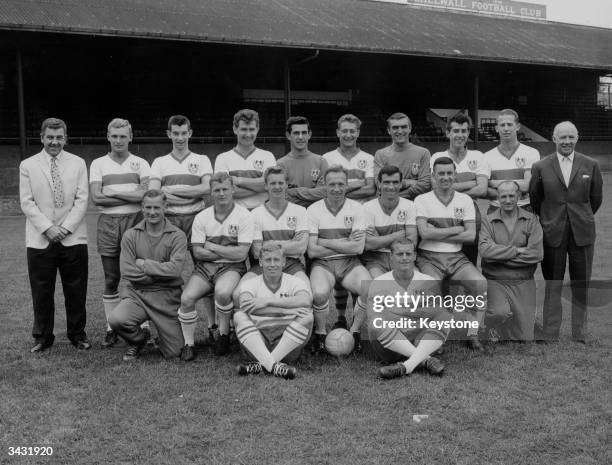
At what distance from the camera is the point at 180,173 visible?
5.63 m

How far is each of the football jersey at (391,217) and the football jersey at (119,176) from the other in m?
1.94

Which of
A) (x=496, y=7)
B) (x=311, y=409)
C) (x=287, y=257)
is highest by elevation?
(x=496, y=7)

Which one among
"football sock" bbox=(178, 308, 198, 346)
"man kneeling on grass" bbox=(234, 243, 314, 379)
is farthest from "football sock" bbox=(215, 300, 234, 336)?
"man kneeling on grass" bbox=(234, 243, 314, 379)

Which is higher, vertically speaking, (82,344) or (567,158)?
(567,158)

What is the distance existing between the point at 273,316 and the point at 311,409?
100cm

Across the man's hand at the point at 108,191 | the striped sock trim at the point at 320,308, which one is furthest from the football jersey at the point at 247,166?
the striped sock trim at the point at 320,308

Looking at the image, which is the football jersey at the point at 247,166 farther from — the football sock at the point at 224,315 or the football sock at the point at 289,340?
the football sock at the point at 289,340

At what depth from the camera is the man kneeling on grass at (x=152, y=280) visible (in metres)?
5.01

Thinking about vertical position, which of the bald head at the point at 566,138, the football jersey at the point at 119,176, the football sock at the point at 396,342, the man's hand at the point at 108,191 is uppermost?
the bald head at the point at 566,138

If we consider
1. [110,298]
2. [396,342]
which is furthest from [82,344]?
[396,342]

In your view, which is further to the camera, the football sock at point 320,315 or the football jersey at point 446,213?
the football jersey at point 446,213

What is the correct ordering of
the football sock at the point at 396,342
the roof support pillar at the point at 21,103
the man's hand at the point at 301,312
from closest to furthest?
the football sock at the point at 396,342 < the man's hand at the point at 301,312 < the roof support pillar at the point at 21,103

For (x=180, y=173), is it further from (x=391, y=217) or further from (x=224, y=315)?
(x=391, y=217)

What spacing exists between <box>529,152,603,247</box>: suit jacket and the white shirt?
0.02 m
